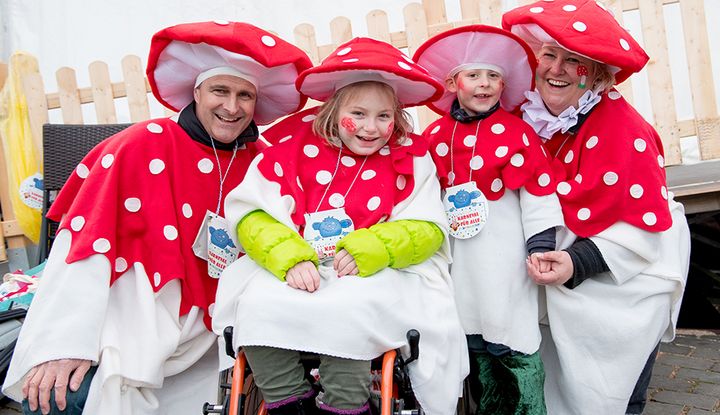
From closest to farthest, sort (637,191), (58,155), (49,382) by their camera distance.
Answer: (49,382) < (637,191) < (58,155)

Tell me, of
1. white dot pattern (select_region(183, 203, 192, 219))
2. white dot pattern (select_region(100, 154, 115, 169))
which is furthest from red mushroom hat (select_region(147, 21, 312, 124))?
white dot pattern (select_region(183, 203, 192, 219))

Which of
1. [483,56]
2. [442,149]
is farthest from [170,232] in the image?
[483,56]

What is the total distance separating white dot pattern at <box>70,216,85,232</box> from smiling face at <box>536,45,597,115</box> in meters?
1.74

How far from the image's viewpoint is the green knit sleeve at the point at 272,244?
84.1 inches

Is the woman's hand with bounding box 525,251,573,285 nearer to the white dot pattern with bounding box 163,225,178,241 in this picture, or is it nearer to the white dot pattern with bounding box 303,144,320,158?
the white dot pattern with bounding box 303,144,320,158

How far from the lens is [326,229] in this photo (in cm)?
238

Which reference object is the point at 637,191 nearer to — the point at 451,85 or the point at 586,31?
the point at 586,31

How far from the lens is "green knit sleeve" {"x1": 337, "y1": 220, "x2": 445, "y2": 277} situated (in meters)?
2.16

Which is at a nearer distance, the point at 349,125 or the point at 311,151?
the point at 349,125

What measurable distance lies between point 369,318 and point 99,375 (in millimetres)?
896

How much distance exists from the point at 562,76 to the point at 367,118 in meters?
0.77

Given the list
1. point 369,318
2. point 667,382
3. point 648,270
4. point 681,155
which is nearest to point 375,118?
point 369,318

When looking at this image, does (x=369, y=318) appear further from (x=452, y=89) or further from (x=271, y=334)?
(x=452, y=89)

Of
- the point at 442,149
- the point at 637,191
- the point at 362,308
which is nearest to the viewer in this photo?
the point at 362,308
